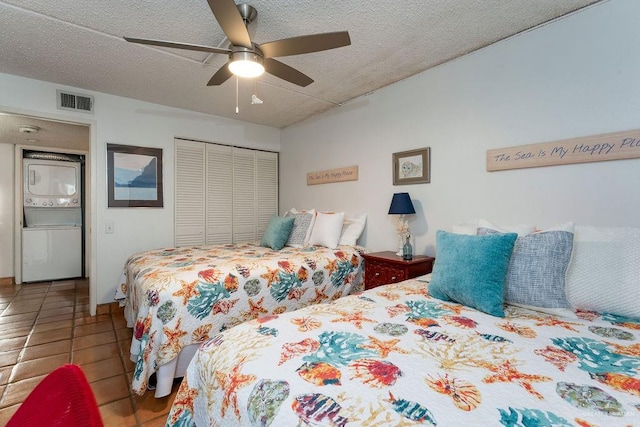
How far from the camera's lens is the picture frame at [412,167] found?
270cm

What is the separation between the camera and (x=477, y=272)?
153 centimetres

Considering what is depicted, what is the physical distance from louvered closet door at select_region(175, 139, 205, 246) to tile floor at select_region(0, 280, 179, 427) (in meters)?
1.13

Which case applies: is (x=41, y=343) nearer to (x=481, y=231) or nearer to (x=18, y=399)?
(x=18, y=399)

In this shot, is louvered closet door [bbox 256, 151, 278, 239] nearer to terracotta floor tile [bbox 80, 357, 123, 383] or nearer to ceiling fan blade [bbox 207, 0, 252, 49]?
terracotta floor tile [bbox 80, 357, 123, 383]

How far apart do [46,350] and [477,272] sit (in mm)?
3403

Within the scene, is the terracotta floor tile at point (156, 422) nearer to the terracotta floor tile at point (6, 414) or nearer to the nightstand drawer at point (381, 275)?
the terracotta floor tile at point (6, 414)

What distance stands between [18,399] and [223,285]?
1.43 metres

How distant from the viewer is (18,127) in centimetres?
386

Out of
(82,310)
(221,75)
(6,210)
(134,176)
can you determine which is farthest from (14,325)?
(221,75)

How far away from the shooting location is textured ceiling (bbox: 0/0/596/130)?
73.2 inches

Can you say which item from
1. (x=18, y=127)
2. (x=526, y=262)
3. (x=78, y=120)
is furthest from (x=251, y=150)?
(x=526, y=262)

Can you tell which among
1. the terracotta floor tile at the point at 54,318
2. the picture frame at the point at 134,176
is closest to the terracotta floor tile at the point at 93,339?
the terracotta floor tile at the point at 54,318

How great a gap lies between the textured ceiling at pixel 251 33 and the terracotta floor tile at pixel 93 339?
248 centimetres

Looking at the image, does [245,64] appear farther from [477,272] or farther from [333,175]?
[333,175]
